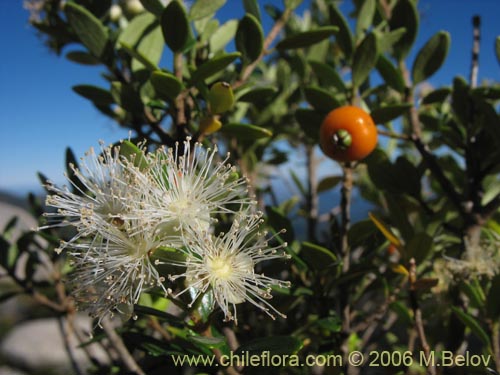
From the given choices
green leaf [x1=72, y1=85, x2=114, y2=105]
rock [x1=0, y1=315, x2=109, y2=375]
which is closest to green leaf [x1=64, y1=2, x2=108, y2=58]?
green leaf [x1=72, y1=85, x2=114, y2=105]

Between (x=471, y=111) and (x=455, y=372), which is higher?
(x=471, y=111)

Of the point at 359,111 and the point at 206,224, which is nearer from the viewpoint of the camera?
the point at 206,224

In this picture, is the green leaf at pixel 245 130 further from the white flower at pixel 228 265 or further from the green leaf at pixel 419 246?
the green leaf at pixel 419 246

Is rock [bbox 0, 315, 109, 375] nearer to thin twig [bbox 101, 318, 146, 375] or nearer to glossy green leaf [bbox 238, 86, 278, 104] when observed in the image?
thin twig [bbox 101, 318, 146, 375]

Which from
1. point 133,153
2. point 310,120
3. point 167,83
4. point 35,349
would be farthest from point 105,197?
point 35,349

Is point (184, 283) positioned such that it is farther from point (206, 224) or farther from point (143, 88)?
point (143, 88)

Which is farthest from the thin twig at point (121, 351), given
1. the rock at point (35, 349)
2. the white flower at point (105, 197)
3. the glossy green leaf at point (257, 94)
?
the rock at point (35, 349)

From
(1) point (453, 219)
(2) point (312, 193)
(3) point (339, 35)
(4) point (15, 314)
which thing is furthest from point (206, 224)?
(4) point (15, 314)

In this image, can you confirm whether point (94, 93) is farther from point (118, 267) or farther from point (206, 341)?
point (206, 341)
